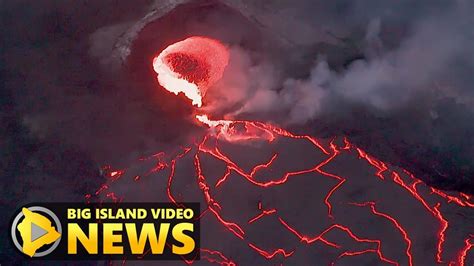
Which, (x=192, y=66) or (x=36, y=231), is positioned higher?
(x=192, y=66)

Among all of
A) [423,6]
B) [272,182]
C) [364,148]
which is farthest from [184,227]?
[423,6]

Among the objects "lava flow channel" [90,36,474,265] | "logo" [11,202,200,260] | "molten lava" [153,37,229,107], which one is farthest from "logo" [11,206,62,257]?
"molten lava" [153,37,229,107]

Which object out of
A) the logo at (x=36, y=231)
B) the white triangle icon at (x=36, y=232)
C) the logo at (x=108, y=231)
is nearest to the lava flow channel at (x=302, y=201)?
the logo at (x=108, y=231)

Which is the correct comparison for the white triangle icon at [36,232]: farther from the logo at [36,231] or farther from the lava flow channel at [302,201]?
the lava flow channel at [302,201]

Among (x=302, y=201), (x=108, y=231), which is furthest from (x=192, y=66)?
(x=108, y=231)

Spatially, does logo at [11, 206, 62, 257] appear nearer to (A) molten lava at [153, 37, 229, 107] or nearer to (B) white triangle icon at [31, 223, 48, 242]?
(B) white triangle icon at [31, 223, 48, 242]

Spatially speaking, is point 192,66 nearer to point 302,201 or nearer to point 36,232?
point 302,201

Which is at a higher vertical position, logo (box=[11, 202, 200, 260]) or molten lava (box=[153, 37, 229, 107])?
molten lava (box=[153, 37, 229, 107])
